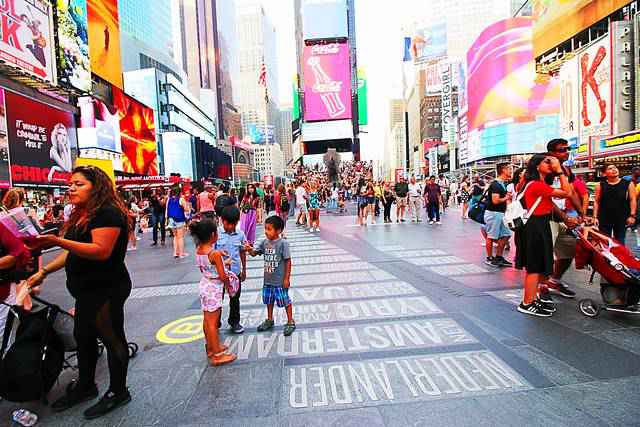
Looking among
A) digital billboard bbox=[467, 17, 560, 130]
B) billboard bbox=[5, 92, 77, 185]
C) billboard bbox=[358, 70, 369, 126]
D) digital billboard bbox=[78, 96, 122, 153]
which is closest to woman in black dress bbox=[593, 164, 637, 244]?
billboard bbox=[5, 92, 77, 185]

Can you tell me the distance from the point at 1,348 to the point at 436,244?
8.28 m

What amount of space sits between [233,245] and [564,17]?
44.7 meters

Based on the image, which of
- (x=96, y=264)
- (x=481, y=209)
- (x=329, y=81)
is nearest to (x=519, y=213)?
(x=481, y=209)

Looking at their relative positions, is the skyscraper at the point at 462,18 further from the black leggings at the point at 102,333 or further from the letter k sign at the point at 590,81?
the black leggings at the point at 102,333

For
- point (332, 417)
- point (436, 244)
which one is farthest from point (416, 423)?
point (436, 244)

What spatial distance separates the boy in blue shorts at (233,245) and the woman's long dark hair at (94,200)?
129 cm

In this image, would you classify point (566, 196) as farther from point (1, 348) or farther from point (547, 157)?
point (1, 348)

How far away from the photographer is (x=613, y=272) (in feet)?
13.4

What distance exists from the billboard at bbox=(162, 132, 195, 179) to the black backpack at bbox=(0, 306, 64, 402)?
66.6 meters

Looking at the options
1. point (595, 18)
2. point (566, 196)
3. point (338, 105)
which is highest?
point (595, 18)

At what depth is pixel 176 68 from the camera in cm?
10056

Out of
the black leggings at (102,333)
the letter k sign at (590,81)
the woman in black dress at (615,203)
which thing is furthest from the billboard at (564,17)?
the black leggings at (102,333)

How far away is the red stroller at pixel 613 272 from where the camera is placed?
13.2 feet

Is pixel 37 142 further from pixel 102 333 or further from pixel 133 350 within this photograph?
pixel 102 333
